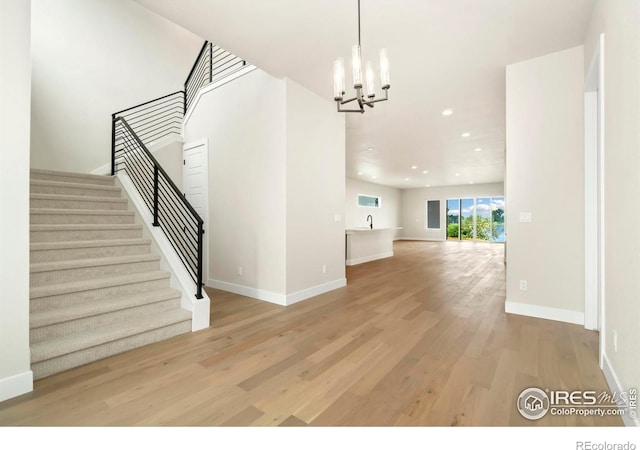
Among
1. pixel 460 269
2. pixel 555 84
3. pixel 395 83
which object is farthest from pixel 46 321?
pixel 460 269

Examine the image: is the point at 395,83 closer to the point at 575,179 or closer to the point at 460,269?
the point at 575,179

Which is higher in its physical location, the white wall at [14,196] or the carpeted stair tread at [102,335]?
the white wall at [14,196]

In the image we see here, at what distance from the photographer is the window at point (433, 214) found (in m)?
15.0

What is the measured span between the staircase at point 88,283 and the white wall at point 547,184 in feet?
12.5

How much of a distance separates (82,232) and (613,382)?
15.6 feet

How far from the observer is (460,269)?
6.44 metres

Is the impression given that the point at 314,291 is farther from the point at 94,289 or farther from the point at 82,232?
the point at 82,232

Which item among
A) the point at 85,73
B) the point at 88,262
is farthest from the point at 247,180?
the point at 85,73

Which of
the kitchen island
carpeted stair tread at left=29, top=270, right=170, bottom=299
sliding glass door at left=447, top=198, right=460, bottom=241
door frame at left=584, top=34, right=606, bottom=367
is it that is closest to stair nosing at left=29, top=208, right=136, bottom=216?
carpeted stair tread at left=29, top=270, right=170, bottom=299

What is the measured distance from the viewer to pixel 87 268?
2.76 meters

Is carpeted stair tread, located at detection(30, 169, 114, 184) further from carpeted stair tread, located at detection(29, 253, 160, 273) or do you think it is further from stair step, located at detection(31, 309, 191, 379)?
stair step, located at detection(31, 309, 191, 379)

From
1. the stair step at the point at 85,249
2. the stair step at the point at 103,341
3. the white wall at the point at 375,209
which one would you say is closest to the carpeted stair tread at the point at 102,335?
the stair step at the point at 103,341

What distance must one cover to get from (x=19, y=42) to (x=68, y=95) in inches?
172

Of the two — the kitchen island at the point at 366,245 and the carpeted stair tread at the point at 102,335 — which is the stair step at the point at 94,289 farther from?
the kitchen island at the point at 366,245
